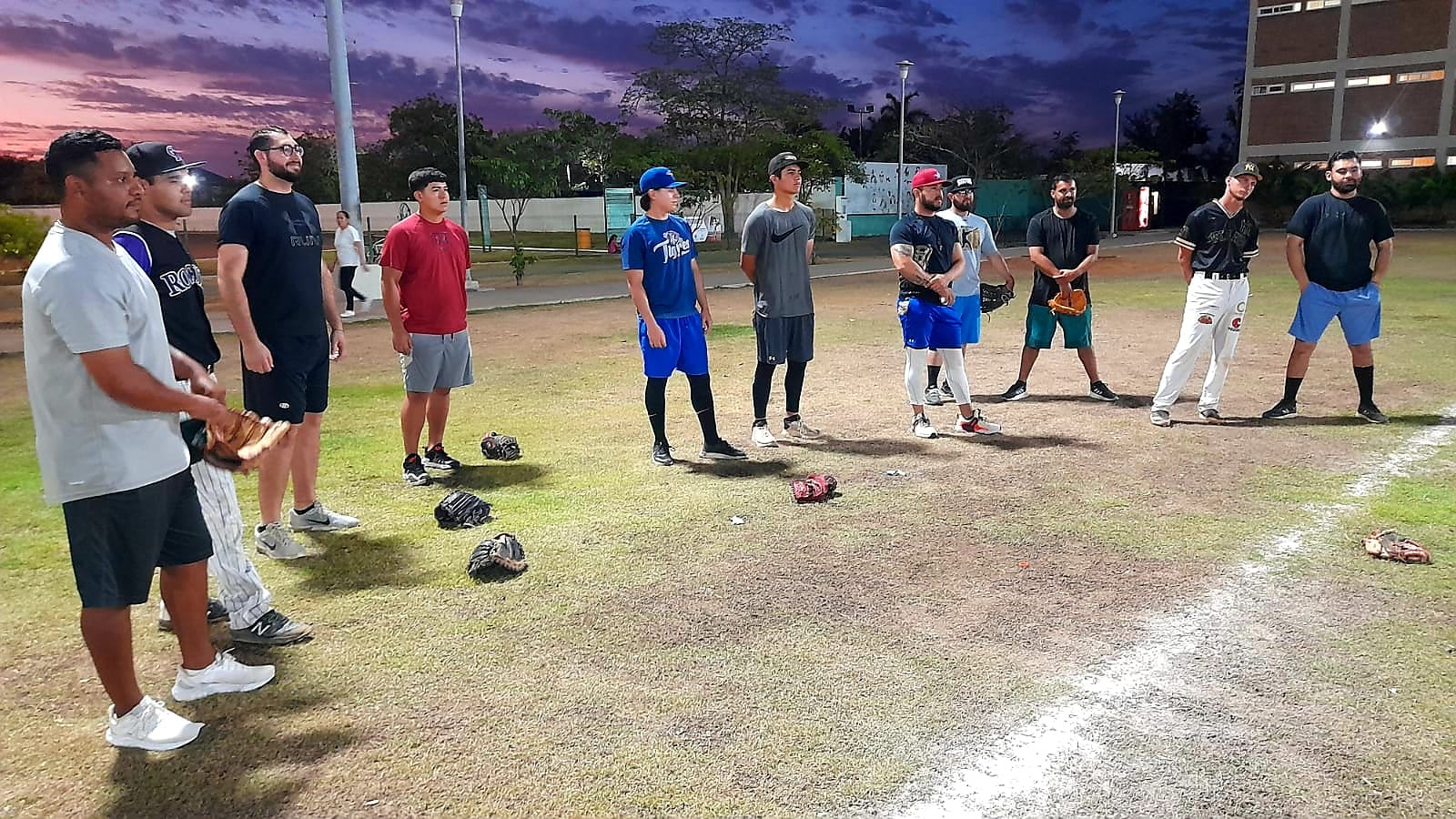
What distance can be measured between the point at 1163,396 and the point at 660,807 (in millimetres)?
6332

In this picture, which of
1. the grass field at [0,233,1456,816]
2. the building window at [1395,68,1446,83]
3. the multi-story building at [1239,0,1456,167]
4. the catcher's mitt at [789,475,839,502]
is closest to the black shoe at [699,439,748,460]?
the grass field at [0,233,1456,816]

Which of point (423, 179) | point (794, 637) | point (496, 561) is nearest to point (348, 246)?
point (423, 179)

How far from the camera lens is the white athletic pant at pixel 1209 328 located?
303 inches

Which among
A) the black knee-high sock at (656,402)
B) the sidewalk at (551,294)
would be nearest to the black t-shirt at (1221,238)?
the black knee-high sock at (656,402)

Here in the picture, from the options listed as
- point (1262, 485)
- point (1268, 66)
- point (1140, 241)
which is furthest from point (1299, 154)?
point (1262, 485)

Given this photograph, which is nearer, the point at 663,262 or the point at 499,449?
the point at 663,262

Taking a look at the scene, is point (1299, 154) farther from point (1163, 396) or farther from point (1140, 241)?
point (1163, 396)

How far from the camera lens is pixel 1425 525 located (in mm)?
5441

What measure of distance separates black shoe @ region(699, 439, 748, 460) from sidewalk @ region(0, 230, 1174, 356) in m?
9.52

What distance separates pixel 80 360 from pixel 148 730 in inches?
50.1

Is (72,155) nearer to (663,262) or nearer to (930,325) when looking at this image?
(663,262)

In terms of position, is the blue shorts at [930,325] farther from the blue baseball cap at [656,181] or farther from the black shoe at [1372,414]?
the black shoe at [1372,414]

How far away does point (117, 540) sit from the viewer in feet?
10.4

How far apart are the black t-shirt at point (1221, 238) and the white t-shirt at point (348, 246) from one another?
13256 mm
